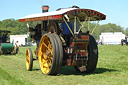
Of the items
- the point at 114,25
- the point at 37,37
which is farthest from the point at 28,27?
the point at 114,25

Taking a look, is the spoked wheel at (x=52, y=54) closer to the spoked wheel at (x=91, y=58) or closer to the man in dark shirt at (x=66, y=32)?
the man in dark shirt at (x=66, y=32)

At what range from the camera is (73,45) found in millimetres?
9898

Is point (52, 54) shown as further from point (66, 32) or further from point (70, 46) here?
point (66, 32)

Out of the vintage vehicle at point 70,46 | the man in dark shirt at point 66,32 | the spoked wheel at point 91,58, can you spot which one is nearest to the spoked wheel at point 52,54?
the vintage vehicle at point 70,46

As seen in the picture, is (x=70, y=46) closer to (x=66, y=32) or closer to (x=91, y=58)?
(x=66, y=32)

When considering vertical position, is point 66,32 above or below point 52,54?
above

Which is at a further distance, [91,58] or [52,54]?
[91,58]

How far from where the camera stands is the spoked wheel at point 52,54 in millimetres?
9438

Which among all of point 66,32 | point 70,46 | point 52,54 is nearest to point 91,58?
point 70,46

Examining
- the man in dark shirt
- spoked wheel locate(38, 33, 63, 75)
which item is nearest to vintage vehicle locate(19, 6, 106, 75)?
spoked wheel locate(38, 33, 63, 75)

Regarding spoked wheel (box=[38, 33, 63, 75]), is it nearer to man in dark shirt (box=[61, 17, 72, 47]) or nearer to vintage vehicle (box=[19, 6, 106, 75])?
vintage vehicle (box=[19, 6, 106, 75])

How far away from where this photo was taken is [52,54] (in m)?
9.93

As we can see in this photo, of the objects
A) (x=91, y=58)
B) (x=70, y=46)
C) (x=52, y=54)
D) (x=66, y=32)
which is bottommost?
(x=91, y=58)

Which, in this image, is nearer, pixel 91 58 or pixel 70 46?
pixel 70 46
